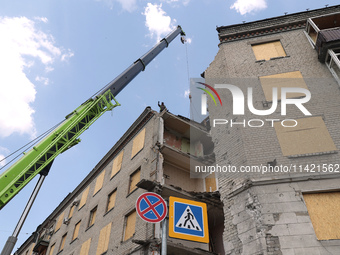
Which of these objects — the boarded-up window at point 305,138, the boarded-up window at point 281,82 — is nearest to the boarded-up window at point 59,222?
the boarded-up window at point 281,82

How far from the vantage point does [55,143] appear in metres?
12.6

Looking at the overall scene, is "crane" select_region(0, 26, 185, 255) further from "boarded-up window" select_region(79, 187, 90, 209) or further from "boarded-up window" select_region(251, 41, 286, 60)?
"boarded-up window" select_region(79, 187, 90, 209)

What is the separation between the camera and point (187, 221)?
577 cm

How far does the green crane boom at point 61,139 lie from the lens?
10844 millimetres

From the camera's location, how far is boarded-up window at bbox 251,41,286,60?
13.5 m

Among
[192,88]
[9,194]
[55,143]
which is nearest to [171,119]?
[192,88]

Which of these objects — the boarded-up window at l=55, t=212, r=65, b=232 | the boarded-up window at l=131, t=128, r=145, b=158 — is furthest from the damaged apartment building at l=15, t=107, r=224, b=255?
the boarded-up window at l=55, t=212, r=65, b=232

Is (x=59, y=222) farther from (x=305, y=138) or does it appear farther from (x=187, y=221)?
(x=305, y=138)

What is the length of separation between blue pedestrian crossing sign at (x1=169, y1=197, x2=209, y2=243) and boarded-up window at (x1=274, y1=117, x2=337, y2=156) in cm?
521

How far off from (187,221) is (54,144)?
929 centimetres

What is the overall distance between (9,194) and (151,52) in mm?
13877

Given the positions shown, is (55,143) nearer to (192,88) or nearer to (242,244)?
(192,88)

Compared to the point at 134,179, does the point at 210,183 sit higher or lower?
lower

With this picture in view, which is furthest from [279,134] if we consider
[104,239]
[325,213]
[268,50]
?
[104,239]
